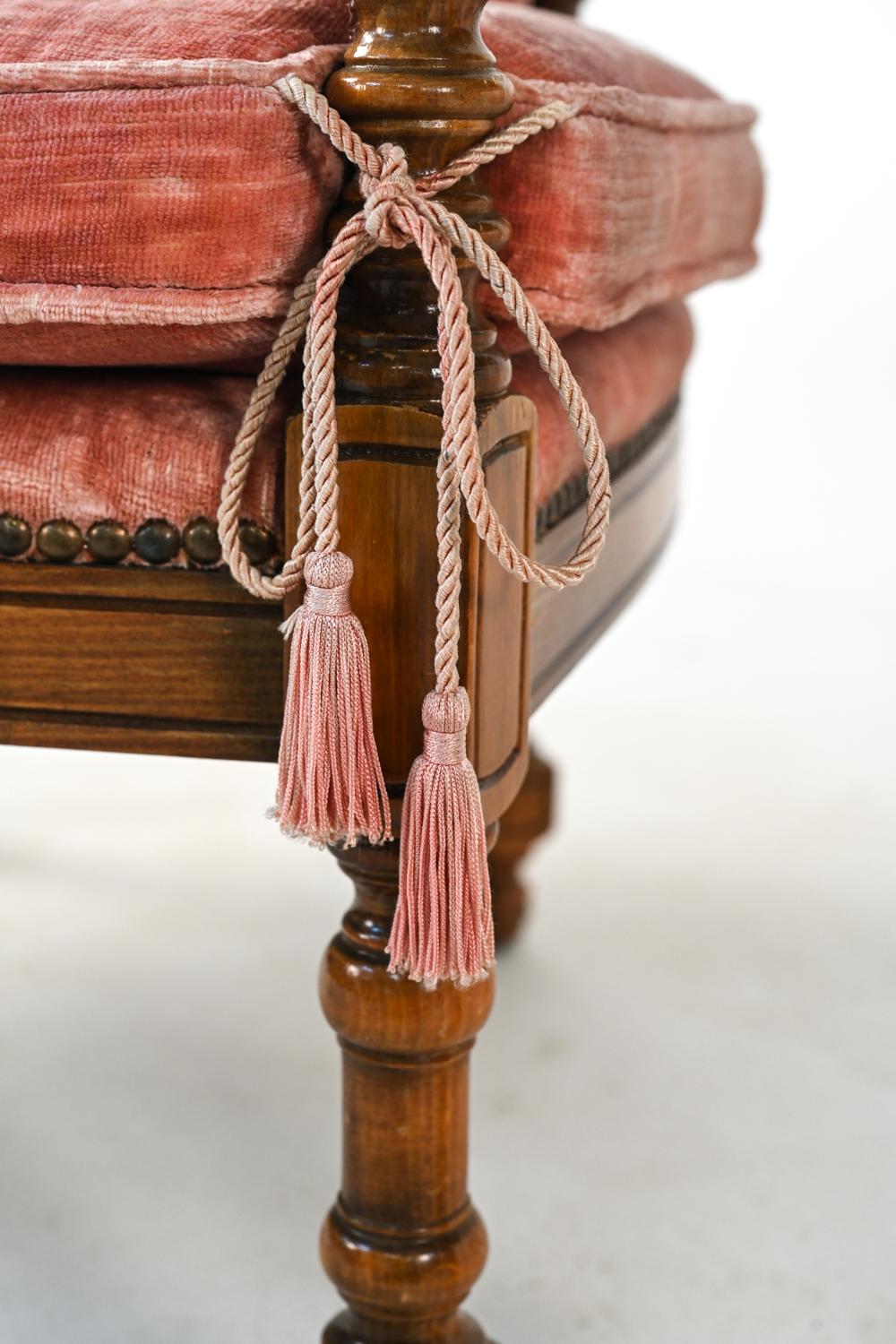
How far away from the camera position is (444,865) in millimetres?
523

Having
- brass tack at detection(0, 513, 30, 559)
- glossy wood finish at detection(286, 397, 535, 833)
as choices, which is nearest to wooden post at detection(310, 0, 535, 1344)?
glossy wood finish at detection(286, 397, 535, 833)

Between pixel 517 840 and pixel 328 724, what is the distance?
600 millimetres

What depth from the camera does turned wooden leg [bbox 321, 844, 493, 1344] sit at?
1.92ft

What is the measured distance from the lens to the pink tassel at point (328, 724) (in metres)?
0.51

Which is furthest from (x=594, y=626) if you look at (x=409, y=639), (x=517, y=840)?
(x=517, y=840)

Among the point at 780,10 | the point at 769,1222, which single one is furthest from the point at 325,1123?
the point at 780,10

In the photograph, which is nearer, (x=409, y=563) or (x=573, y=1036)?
(x=409, y=563)

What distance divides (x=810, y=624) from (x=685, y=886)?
74cm

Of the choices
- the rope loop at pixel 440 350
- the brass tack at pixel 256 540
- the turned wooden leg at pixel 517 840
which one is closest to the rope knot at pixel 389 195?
the rope loop at pixel 440 350

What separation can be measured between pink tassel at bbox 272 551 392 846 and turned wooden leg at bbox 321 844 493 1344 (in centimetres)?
5

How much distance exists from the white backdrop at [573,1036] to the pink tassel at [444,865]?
10.9 inches

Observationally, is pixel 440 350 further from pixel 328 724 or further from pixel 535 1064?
pixel 535 1064

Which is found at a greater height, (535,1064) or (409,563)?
(409,563)

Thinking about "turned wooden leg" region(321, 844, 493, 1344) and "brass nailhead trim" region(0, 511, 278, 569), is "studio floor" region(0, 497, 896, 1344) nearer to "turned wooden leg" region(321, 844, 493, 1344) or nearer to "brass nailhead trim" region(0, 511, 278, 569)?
"turned wooden leg" region(321, 844, 493, 1344)
